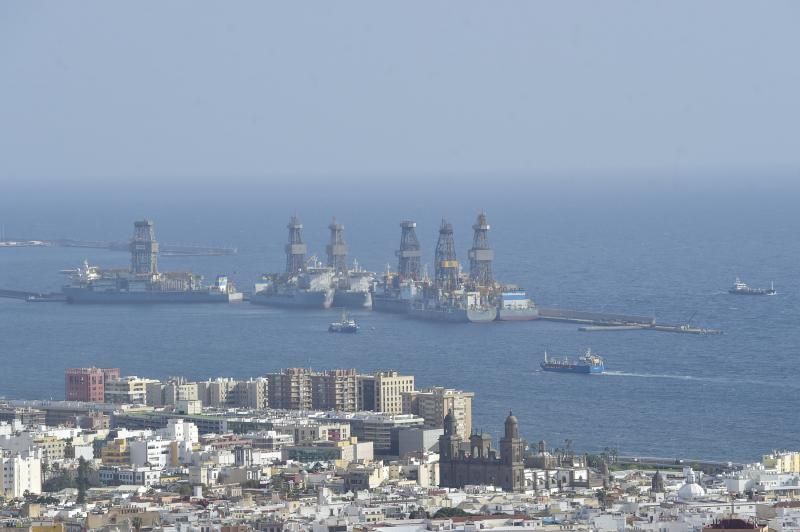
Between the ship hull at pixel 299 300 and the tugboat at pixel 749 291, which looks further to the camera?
the ship hull at pixel 299 300

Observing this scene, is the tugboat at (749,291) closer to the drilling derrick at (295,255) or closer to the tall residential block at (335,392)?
the drilling derrick at (295,255)

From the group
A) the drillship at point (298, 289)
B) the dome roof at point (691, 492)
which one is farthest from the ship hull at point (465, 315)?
the dome roof at point (691, 492)

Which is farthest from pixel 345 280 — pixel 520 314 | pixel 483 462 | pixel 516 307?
pixel 483 462

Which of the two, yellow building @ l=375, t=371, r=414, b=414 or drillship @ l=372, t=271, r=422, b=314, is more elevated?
drillship @ l=372, t=271, r=422, b=314

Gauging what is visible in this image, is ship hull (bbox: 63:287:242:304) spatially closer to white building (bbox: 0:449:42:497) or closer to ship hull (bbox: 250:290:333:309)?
ship hull (bbox: 250:290:333:309)

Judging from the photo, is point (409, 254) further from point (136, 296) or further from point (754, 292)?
point (754, 292)

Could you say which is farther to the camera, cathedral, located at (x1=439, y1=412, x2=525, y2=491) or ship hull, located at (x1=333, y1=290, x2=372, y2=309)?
ship hull, located at (x1=333, y1=290, x2=372, y2=309)

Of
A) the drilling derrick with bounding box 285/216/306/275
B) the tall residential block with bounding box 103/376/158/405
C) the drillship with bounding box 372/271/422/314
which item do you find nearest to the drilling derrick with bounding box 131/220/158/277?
the drilling derrick with bounding box 285/216/306/275
